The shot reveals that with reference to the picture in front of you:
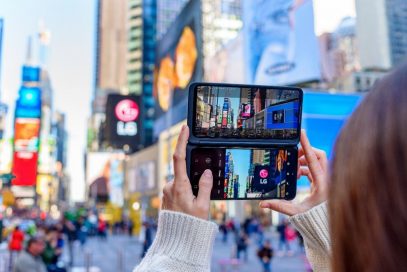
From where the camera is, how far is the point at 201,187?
167 centimetres

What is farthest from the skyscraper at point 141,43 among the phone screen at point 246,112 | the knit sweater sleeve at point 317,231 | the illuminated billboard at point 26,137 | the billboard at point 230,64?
the knit sweater sleeve at point 317,231

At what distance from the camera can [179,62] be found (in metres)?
63.5

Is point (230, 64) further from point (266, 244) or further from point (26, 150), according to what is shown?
point (266, 244)

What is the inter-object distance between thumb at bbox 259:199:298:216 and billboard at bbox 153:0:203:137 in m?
52.1

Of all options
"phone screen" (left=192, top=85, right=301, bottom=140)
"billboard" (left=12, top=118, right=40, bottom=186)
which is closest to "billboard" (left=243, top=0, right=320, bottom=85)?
"billboard" (left=12, top=118, right=40, bottom=186)

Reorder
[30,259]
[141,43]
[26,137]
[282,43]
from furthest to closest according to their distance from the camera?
[141,43] < [282,43] < [26,137] < [30,259]

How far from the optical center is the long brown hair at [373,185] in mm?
877

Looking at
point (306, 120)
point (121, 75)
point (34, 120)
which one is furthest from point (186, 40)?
point (121, 75)

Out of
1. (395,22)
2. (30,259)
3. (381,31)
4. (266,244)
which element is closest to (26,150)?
(266,244)

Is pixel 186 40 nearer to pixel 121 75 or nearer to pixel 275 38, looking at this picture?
pixel 275 38

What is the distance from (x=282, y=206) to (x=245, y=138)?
0.33 m

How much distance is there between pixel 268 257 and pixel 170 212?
14377mm

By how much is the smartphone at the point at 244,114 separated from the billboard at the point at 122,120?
43.8 feet

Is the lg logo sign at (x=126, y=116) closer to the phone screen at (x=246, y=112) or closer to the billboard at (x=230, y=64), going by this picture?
the phone screen at (x=246, y=112)
